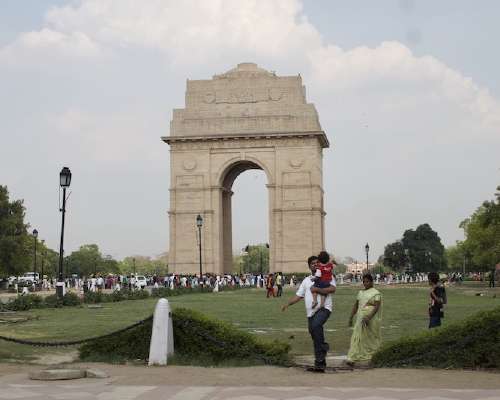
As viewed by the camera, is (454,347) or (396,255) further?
(396,255)

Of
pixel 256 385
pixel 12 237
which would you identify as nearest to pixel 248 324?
pixel 256 385

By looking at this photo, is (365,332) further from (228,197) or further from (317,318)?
(228,197)

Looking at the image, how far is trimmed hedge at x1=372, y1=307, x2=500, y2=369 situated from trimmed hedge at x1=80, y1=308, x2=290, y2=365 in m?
1.56

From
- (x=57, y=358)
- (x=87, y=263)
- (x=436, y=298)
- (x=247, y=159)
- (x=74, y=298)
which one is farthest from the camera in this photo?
(x=87, y=263)

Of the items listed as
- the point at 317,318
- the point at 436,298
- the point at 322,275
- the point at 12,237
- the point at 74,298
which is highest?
the point at 12,237

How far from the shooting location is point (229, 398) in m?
8.94

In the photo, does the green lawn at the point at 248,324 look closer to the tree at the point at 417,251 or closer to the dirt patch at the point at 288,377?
the dirt patch at the point at 288,377

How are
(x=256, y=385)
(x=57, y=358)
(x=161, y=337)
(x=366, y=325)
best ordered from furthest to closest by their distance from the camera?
(x=57, y=358) < (x=366, y=325) < (x=161, y=337) < (x=256, y=385)

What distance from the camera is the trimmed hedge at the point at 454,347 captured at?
1086 centimetres

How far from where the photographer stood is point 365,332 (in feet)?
39.8

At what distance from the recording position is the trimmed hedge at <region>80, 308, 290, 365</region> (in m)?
11.9

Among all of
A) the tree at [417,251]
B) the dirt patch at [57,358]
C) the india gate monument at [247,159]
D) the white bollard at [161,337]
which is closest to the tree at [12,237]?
the india gate monument at [247,159]

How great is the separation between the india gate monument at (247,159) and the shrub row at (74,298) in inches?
717

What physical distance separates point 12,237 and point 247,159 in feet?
59.4
